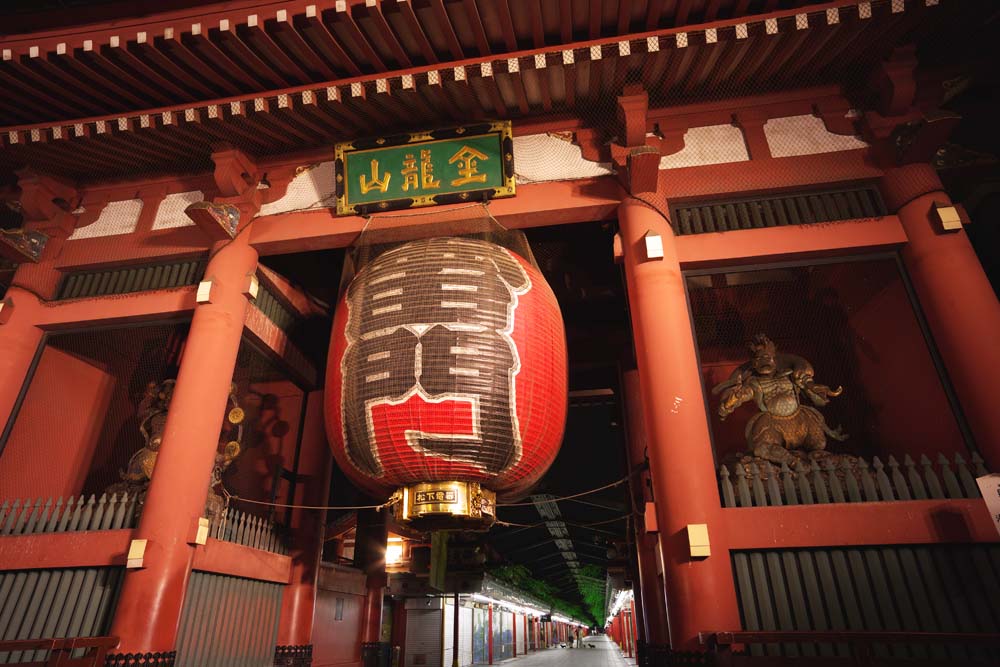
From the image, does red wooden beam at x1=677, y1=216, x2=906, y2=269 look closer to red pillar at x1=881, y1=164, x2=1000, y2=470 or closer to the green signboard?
red pillar at x1=881, y1=164, x2=1000, y2=470

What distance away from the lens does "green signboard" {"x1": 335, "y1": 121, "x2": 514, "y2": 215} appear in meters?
5.95

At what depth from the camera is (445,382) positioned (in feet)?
12.6

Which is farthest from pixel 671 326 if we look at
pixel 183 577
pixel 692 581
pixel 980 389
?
pixel 183 577

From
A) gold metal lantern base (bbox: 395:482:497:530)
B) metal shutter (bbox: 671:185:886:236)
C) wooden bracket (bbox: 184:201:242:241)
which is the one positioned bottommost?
gold metal lantern base (bbox: 395:482:497:530)

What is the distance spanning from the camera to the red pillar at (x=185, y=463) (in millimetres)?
4438

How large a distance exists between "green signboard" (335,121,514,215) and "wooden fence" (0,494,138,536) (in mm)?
3647

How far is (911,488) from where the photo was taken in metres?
4.32

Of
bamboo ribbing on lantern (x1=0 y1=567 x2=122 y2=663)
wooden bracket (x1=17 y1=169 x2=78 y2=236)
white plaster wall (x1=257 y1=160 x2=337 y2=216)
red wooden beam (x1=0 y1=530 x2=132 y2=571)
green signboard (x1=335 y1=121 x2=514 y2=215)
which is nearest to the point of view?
bamboo ribbing on lantern (x1=0 y1=567 x2=122 y2=663)

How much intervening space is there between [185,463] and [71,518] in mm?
1315

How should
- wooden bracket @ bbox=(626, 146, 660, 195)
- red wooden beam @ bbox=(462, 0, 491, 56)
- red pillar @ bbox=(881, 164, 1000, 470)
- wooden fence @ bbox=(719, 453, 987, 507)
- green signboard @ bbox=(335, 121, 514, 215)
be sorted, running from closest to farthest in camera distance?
wooden fence @ bbox=(719, 453, 987, 507)
red pillar @ bbox=(881, 164, 1000, 470)
red wooden beam @ bbox=(462, 0, 491, 56)
wooden bracket @ bbox=(626, 146, 660, 195)
green signboard @ bbox=(335, 121, 514, 215)

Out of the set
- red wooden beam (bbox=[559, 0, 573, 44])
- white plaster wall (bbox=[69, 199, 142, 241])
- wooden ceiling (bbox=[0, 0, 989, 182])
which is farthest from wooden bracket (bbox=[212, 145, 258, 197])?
red wooden beam (bbox=[559, 0, 573, 44])

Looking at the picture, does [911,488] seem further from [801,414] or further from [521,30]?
[521,30]

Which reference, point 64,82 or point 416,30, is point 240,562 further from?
point 416,30

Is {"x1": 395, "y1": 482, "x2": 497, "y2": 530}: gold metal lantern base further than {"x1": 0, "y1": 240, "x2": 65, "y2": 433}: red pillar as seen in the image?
No
